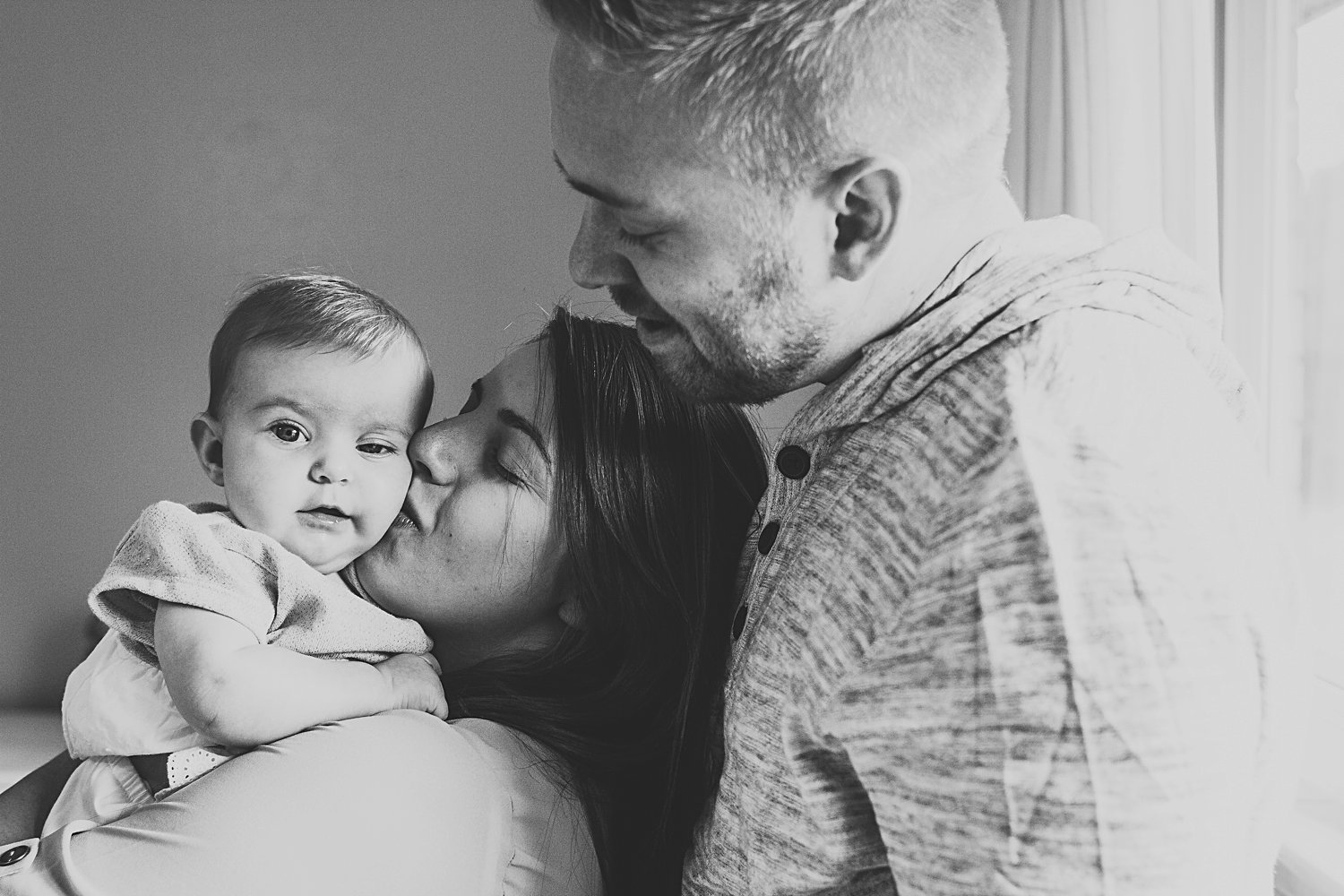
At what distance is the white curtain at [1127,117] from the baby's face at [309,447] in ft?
3.92

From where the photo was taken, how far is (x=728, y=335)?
3.20 feet

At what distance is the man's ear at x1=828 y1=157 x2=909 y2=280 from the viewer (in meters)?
0.89

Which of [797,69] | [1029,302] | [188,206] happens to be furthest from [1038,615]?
[188,206]

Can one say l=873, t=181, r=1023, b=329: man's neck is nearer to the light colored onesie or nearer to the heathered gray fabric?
the heathered gray fabric

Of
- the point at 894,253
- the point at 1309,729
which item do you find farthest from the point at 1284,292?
the point at 894,253

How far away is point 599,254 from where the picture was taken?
3.36 feet

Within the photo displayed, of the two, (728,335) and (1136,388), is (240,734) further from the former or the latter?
(1136,388)

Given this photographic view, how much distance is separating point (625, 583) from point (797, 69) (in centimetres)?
69

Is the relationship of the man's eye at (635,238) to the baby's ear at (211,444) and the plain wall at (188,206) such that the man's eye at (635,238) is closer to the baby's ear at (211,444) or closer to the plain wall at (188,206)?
the baby's ear at (211,444)

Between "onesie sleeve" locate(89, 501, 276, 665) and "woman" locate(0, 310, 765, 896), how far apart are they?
0.16m

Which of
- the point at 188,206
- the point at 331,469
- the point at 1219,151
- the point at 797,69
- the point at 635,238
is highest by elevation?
the point at 188,206

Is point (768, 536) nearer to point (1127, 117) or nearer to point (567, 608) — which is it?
point (567, 608)

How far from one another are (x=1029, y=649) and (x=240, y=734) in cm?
80

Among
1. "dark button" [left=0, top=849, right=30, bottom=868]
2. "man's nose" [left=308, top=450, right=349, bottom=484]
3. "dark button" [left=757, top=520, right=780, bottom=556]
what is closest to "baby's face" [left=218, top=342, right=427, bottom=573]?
"man's nose" [left=308, top=450, right=349, bottom=484]
